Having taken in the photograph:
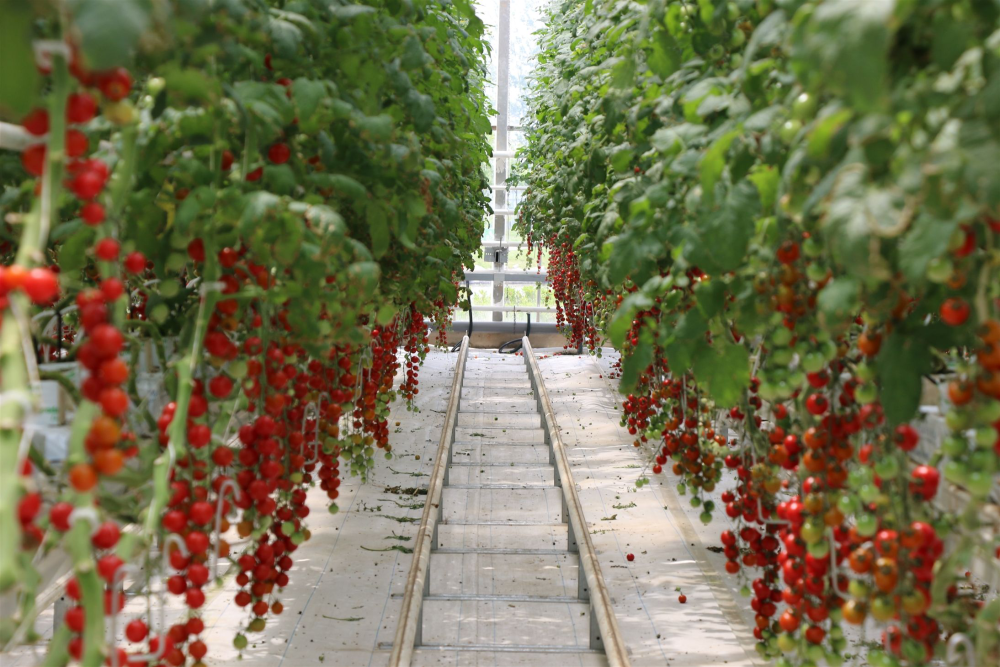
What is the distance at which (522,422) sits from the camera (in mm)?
6254

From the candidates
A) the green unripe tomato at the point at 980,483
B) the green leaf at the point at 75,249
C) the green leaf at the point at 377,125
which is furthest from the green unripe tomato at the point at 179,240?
the green unripe tomato at the point at 980,483

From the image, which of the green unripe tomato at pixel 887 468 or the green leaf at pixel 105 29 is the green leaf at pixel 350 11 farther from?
the green unripe tomato at pixel 887 468

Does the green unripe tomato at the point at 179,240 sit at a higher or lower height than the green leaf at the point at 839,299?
higher

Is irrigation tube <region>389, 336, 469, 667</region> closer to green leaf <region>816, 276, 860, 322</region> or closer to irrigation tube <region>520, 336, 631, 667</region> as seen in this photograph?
irrigation tube <region>520, 336, 631, 667</region>

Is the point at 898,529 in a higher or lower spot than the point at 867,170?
lower

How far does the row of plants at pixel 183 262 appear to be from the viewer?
77cm

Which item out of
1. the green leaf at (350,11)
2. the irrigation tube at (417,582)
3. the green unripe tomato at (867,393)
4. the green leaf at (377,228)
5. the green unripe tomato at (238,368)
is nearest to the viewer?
the green unripe tomato at (867,393)

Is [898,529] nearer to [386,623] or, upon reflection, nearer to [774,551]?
[774,551]

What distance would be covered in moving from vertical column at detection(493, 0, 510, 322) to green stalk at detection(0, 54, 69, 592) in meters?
11.2

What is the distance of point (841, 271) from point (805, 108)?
0.31m

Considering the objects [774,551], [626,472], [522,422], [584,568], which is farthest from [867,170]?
[522,422]

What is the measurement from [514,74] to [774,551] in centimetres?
1143

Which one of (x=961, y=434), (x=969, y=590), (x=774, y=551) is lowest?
(x=969, y=590)

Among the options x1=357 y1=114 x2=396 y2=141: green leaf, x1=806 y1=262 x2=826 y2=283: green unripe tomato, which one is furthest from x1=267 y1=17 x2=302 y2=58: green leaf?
x1=806 y1=262 x2=826 y2=283: green unripe tomato
